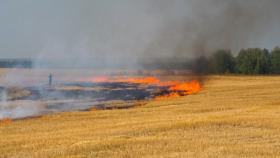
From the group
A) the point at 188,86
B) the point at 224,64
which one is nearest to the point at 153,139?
the point at 188,86

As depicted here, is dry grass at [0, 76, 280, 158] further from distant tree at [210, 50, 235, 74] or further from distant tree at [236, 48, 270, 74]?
distant tree at [236, 48, 270, 74]

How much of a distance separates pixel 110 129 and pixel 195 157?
8.72 m

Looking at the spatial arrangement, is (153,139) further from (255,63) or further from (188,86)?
(255,63)

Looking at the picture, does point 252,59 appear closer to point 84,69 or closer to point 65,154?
point 84,69

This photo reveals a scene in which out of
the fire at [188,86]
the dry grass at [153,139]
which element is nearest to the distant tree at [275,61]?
the fire at [188,86]

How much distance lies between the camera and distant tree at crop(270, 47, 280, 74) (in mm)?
107125

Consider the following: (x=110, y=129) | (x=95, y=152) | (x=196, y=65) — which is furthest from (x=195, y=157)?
(x=196, y=65)

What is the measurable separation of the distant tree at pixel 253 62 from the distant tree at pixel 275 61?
1143 mm

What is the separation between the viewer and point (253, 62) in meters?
112

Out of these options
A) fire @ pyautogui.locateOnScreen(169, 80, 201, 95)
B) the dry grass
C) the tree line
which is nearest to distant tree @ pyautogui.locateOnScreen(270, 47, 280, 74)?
the tree line

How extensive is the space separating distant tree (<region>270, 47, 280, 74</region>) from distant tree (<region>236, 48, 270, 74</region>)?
1143mm

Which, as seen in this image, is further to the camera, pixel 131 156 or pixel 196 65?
pixel 196 65

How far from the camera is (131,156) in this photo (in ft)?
52.4

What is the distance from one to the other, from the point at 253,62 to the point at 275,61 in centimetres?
596
